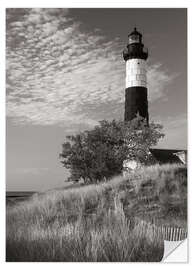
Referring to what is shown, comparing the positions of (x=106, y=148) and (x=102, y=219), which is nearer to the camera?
(x=102, y=219)

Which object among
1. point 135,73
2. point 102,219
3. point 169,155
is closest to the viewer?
point 102,219

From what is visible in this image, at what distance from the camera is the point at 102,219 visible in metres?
5.55

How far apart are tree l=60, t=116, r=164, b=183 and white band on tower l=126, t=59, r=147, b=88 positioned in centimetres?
72

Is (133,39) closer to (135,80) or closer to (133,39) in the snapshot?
(133,39)

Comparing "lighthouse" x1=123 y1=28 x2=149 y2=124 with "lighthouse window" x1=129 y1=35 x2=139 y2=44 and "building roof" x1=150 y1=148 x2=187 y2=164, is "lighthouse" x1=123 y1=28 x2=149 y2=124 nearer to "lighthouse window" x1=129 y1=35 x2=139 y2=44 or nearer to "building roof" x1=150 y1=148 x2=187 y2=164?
"lighthouse window" x1=129 y1=35 x2=139 y2=44

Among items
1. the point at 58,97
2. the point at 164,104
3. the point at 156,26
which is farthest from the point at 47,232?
the point at 156,26

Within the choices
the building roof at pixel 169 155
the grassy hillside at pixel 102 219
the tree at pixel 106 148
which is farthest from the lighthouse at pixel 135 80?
the grassy hillside at pixel 102 219

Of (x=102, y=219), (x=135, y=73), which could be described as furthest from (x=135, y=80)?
(x=102, y=219)

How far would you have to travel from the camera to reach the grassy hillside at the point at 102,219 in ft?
16.9

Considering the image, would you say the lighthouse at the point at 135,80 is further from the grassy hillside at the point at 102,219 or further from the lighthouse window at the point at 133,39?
the grassy hillside at the point at 102,219

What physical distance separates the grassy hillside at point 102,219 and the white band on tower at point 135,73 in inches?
61.9

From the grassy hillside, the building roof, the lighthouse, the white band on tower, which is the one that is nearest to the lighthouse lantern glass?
the lighthouse

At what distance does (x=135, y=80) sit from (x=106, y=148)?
1.31 m
